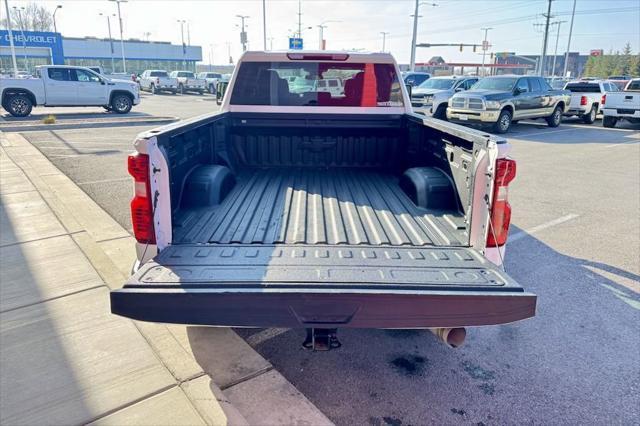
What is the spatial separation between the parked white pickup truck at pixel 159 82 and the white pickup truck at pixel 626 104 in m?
32.2

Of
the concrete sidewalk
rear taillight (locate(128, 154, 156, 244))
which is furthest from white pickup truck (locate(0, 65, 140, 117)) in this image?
rear taillight (locate(128, 154, 156, 244))

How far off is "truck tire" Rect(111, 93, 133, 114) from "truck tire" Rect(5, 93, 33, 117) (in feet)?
10.6

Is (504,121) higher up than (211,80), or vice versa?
(211,80)

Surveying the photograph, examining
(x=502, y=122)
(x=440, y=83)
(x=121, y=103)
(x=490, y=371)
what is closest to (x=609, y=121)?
(x=502, y=122)

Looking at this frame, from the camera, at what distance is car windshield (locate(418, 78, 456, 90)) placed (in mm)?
20578

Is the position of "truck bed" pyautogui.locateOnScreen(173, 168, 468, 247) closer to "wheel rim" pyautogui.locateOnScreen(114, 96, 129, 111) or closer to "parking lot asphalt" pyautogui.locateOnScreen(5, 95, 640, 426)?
"parking lot asphalt" pyautogui.locateOnScreen(5, 95, 640, 426)

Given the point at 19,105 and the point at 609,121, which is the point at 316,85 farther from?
the point at 609,121

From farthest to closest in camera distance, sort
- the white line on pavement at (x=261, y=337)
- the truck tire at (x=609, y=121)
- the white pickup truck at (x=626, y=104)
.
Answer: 1. the truck tire at (x=609, y=121)
2. the white pickup truck at (x=626, y=104)
3. the white line on pavement at (x=261, y=337)

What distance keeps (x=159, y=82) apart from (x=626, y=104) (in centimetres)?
3402

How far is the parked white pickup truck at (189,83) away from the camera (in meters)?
39.2

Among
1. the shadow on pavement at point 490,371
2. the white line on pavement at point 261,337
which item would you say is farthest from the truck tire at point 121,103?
the shadow on pavement at point 490,371

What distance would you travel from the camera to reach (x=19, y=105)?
18.4m

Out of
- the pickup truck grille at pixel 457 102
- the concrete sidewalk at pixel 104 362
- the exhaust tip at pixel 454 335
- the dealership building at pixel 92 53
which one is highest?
the dealership building at pixel 92 53

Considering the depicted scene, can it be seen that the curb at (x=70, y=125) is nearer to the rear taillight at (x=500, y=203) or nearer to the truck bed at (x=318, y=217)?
the truck bed at (x=318, y=217)
